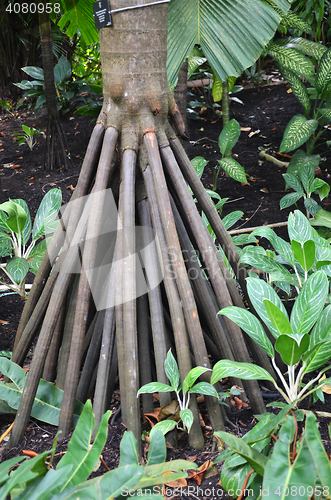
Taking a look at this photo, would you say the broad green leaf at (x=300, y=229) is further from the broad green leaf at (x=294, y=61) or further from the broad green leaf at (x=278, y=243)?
the broad green leaf at (x=294, y=61)

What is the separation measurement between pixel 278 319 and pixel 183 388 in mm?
416

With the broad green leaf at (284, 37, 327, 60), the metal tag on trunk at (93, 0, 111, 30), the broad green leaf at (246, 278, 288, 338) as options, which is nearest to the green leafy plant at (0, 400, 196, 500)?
the broad green leaf at (246, 278, 288, 338)

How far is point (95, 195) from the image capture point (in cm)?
178

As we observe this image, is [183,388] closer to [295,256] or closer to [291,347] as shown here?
[291,347]

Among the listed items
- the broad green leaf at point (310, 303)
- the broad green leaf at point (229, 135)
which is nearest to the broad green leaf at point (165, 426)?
the broad green leaf at point (310, 303)

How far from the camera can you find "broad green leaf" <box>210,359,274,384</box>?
4.70 feet

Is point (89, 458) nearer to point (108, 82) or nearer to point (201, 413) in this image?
point (201, 413)

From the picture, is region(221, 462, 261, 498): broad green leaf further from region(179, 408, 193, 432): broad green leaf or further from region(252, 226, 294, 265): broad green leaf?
region(252, 226, 294, 265): broad green leaf

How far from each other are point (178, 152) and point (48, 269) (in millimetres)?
806

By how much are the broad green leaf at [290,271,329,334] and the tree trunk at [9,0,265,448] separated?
0.31 metres

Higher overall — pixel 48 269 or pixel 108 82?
pixel 108 82

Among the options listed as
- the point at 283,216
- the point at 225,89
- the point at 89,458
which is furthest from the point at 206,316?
the point at 225,89

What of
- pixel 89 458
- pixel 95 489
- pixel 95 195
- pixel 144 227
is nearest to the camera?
pixel 95 489

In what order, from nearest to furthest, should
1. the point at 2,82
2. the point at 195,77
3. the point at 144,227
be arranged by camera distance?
the point at 144,227 → the point at 195,77 → the point at 2,82
